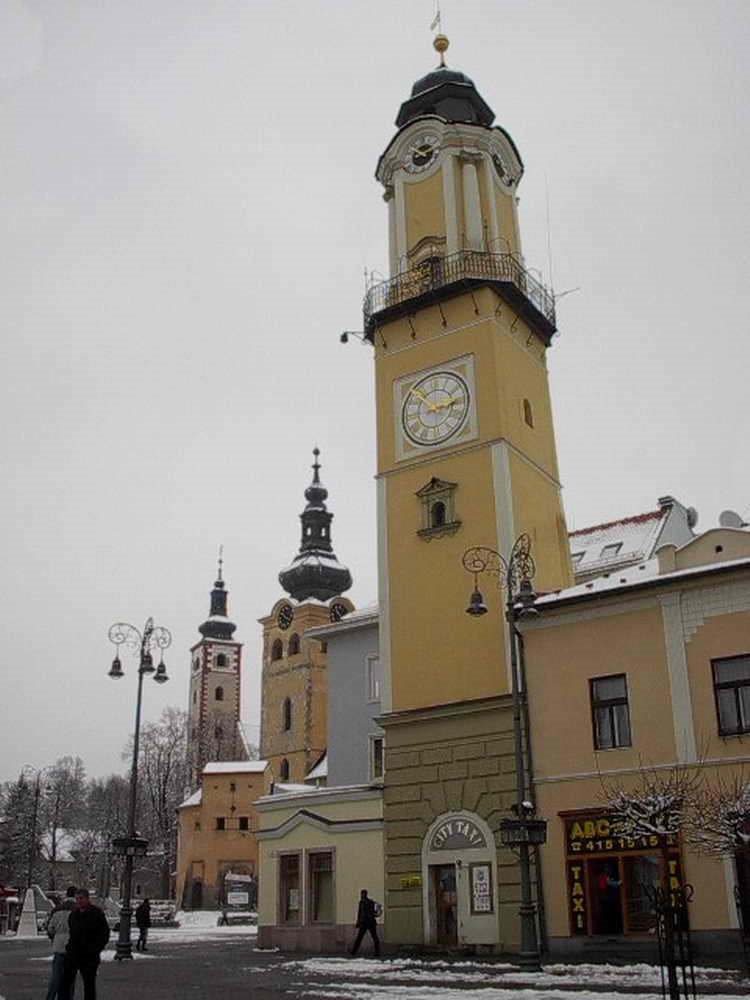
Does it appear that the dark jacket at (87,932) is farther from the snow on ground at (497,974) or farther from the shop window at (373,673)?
the shop window at (373,673)

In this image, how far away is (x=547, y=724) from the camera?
2358 centimetres

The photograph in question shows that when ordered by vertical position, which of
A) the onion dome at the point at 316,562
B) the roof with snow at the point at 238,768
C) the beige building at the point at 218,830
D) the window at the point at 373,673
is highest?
the onion dome at the point at 316,562

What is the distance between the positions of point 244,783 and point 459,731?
1914 inches

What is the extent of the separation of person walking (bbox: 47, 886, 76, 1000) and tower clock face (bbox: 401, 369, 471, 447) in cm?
1711

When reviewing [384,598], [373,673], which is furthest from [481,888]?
[373,673]

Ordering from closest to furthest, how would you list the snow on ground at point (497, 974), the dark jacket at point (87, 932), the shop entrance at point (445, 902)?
the dark jacket at point (87, 932) < the snow on ground at point (497, 974) < the shop entrance at point (445, 902)

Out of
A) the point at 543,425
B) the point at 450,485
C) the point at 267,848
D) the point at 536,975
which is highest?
the point at 543,425

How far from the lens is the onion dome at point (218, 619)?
10650 centimetres

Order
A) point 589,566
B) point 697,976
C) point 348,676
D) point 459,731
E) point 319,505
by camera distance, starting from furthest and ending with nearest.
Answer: point 319,505 < point 589,566 < point 348,676 < point 459,731 < point 697,976

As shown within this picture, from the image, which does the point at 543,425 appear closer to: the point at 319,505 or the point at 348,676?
the point at 348,676

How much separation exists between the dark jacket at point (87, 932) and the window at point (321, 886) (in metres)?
14.6

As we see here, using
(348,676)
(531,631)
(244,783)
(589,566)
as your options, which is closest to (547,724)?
(531,631)

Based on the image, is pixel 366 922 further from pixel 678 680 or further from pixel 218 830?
pixel 218 830

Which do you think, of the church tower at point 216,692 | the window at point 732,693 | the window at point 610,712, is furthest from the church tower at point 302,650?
the window at point 732,693
